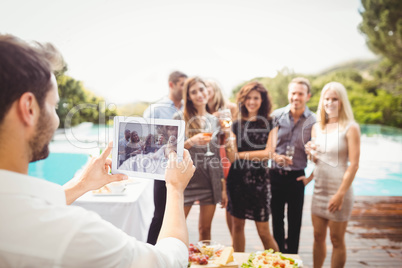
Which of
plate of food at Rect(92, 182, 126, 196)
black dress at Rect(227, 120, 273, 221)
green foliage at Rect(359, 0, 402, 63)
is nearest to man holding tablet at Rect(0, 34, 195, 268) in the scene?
plate of food at Rect(92, 182, 126, 196)

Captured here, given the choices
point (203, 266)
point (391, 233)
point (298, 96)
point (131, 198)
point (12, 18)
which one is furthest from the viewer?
point (12, 18)

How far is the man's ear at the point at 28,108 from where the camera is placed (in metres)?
0.57

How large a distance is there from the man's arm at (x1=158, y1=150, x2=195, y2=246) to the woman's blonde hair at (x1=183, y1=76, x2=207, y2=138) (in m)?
1.47

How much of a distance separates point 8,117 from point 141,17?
12.3m

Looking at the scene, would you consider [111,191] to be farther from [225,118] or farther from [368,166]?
[368,166]

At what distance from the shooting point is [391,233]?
3.48 m

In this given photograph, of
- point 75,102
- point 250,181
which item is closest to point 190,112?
point 250,181

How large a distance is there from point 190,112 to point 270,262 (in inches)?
50.6

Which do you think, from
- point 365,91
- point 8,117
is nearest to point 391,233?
point 8,117

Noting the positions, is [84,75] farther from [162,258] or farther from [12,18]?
[162,258]

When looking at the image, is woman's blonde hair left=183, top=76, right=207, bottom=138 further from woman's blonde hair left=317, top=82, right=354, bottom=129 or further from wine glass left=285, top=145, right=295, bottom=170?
woman's blonde hair left=317, top=82, right=354, bottom=129

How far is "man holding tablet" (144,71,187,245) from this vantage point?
2.32 meters

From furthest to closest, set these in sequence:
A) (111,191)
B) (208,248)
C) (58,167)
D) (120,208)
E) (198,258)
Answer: (58,167) < (111,191) < (120,208) < (208,248) < (198,258)

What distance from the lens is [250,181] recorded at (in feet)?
7.93
